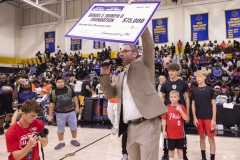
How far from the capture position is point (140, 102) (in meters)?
2.08

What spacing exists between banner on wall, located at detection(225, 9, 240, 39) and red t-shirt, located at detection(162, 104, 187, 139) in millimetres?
14024

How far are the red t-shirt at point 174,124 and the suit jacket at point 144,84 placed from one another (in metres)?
1.42

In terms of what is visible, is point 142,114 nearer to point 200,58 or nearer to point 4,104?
point 4,104

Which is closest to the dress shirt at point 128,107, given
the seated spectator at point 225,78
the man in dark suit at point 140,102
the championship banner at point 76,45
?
the man in dark suit at point 140,102

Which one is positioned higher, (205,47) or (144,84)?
(205,47)

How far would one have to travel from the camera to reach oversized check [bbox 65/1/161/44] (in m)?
1.91

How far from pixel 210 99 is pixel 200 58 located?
11268mm

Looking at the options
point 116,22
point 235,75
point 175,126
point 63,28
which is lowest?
point 175,126

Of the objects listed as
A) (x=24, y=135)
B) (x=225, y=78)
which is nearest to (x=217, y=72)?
(x=225, y=78)

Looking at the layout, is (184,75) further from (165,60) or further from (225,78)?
(165,60)

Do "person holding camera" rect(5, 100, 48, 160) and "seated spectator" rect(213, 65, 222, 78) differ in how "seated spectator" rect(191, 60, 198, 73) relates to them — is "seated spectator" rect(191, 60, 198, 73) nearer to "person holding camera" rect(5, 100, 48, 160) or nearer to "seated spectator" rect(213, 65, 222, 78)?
"seated spectator" rect(213, 65, 222, 78)

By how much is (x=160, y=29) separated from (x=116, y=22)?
16.0 meters

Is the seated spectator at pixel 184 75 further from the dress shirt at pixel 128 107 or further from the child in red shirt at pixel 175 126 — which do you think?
the dress shirt at pixel 128 107

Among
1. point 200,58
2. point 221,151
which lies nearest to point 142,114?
point 221,151
